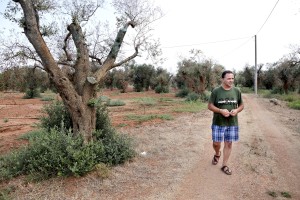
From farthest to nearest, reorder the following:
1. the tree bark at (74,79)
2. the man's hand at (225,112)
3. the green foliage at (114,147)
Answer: the green foliage at (114,147), the tree bark at (74,79), the man's hand at (225,112)

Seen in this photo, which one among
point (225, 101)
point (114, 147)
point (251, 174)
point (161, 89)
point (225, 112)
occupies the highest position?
point (225, 101)

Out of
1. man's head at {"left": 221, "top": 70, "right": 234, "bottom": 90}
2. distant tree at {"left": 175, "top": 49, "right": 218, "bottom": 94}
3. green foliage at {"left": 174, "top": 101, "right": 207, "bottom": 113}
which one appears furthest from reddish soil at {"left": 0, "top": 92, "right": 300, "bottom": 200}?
distant tree at {"left": 175, "top": 49, "right": 218, "bottom": 94}

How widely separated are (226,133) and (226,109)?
487 mm

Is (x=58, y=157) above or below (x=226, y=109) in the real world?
below

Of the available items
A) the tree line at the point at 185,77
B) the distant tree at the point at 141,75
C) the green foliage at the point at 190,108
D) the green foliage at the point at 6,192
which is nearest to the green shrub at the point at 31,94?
the tree line at the point at 185,77

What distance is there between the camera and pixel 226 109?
192 inches

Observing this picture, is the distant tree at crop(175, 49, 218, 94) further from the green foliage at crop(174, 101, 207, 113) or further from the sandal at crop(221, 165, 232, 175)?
the sandal at crop(221, 165, 232, 175)

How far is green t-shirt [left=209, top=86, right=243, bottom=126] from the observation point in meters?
4.91

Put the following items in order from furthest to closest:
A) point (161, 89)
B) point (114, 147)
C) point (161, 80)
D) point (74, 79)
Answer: point (161, 80) → point (161, 89) → point (74, 79) → point (114, 147)

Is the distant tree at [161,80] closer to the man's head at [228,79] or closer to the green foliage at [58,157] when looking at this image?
the green foliage at [58,157]

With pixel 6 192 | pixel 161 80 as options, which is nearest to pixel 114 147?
pixel 6 192

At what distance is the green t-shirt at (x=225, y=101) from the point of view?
4.91m

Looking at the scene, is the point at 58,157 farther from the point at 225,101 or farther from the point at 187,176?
the point at 225,101

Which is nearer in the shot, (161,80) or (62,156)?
(62,156)
